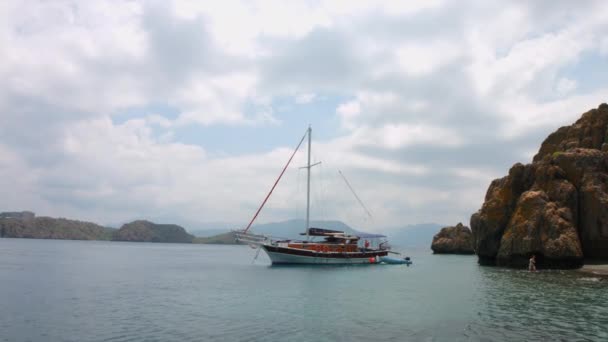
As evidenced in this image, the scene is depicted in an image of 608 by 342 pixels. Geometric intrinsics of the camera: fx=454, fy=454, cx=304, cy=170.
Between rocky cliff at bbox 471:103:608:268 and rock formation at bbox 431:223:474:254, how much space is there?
5755 cm

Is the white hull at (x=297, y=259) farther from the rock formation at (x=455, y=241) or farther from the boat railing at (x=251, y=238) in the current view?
the rock formation at (x=455, y=241)

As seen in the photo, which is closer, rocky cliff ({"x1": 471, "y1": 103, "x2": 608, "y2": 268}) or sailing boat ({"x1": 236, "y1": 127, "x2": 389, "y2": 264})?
rocky cliff ({"x1": 471, "y1": 103, "x2": 608, "y2": 268})

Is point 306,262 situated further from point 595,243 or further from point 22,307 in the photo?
point 22,307

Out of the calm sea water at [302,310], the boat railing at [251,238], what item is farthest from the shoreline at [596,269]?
the boat railing at [251,238]

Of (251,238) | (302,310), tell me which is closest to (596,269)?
(302,310)

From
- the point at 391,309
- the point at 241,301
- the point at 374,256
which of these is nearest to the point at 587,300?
the point at 391,309

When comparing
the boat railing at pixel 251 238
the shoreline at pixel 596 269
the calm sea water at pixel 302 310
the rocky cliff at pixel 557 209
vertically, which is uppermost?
the rocky cliff at pixel 557 209

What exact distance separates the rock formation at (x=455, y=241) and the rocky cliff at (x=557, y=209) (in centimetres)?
5755

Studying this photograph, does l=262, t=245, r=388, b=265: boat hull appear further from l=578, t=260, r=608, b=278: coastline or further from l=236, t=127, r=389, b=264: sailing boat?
l=578, t=260, r=608, b=278: coastline

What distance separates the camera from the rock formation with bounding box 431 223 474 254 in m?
122

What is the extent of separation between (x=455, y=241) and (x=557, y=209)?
231ft

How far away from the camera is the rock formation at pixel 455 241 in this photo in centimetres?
12157

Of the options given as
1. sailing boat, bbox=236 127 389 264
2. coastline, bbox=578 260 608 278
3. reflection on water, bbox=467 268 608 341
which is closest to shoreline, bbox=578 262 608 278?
coastline, bbox=578 260 608 278

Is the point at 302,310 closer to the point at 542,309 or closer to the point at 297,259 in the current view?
the point at 542,309
